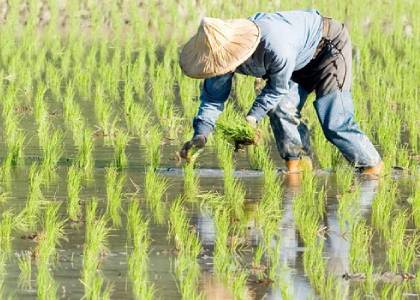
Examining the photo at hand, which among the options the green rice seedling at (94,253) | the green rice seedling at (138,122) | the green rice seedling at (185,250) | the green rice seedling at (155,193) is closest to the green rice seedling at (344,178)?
the green rice seedling at (155,193)

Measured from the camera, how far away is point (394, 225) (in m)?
6.32

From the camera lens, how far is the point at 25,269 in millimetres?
5598

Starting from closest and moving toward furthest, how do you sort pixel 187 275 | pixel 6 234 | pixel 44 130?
pixel 187 275 → pixel 6 234 → pixel 44 130

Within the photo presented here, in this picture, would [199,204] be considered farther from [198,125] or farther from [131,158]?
[131,158]

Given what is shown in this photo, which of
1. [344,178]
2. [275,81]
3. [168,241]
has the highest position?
[275,81]

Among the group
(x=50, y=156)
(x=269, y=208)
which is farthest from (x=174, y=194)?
(x=50, y=156)

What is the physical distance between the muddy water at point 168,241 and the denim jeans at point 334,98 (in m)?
0.21

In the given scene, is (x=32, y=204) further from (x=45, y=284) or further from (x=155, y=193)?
(x=45, y=284)

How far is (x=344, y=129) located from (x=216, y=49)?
1.35 meters

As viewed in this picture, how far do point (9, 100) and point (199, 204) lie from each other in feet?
9.25

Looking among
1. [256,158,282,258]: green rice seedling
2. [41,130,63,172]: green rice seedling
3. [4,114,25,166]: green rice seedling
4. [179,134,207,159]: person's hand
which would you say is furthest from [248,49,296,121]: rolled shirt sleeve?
[4,114,25,166]: green rice seedling

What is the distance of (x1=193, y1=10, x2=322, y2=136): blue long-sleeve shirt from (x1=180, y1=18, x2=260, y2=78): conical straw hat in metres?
0.18

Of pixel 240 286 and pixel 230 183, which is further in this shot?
pixel 230 183

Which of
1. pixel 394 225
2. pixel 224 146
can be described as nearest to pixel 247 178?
pixel 224 146
